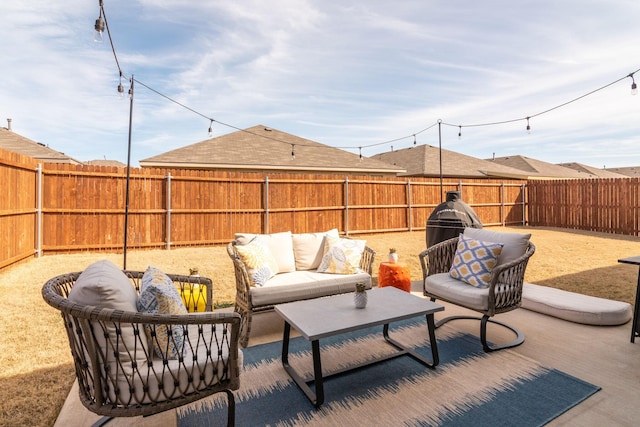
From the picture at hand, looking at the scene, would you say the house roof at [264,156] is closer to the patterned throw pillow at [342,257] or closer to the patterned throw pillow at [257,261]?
the patterned throw pillow at [342,257]

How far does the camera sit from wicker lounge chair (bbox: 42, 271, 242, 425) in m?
1.56

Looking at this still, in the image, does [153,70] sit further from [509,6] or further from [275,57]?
[509,6]

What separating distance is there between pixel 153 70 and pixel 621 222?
51.3 ft

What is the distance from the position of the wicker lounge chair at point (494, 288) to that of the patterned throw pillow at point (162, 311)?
8.21ft

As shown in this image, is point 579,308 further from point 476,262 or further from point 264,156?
point 264,156

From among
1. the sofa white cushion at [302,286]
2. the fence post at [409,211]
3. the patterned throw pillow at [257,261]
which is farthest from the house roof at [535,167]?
the patterned throw pillow at [257,261]

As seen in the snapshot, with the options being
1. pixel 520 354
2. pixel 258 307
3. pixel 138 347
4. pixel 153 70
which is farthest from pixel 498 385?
pixel 153 70

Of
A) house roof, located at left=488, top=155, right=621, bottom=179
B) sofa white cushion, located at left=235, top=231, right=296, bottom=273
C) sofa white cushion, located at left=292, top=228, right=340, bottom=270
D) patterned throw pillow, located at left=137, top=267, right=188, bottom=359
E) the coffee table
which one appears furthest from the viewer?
house roof, located at left=488, top=155, right=621, bottom=179

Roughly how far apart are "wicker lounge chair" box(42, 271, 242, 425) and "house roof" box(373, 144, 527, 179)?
49.2 feet

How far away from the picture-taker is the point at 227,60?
9.32 metres

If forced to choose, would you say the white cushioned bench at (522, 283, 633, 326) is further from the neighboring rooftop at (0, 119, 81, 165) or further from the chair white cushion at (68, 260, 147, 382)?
the neighboring rooftop at (0, 119, 81, 165)

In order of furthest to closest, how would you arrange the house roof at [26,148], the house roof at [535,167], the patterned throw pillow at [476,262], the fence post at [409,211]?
1. the house roof at [535,167]
2. the fence post at [409,211]
3. the house roof at [26,148]
4. the patterned throw pillow at [476,262]

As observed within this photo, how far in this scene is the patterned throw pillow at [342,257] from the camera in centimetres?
395

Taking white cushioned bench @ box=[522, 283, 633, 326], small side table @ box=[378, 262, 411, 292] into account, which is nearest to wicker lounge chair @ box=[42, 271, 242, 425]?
small side table @ box=[378, 262, 411, 292]
